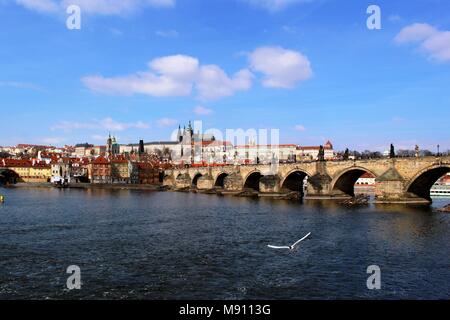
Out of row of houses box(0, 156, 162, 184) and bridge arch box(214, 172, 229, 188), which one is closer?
bridge arch box(214, 172, 229, 188)

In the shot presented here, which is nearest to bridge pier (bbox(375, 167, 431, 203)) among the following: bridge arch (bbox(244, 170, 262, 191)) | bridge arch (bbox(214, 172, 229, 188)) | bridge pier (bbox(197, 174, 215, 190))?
bridge arch (bbox(244, 170, 262, 191))

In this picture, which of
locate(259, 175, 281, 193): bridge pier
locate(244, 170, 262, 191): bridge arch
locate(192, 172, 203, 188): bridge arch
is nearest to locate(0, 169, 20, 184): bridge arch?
locate(192, 172, 203, 188): bridge arch

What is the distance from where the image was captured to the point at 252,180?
94.9 m

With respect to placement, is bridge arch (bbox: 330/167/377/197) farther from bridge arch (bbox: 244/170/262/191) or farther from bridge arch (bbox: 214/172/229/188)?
bridge arch (bbox: 214/172/229/188)

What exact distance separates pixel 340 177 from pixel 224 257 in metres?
45.1

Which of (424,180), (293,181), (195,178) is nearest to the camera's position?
(424,180)

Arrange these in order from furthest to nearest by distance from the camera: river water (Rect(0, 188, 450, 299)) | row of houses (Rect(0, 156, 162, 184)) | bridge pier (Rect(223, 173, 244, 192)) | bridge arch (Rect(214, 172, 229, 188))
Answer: row of houses (Rect(0, 156, 162, 184)), bridge arch (Rect(214, 172, 229, 188)), bridge pier (Rect(223, 173, 244, 192)), river water (Rect(0, 188, 450, 299))

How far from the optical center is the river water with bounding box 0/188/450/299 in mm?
Answer: 19125

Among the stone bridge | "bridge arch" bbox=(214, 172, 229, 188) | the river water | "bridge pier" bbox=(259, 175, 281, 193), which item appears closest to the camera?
the river water

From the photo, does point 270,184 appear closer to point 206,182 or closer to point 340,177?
point 340,177

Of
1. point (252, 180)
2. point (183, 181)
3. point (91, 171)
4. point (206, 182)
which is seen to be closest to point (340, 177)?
point (252, 180)

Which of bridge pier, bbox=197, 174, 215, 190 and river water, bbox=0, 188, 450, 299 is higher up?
bridge pier, bbox=197, 174, 215, 190

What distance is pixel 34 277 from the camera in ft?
68.4
